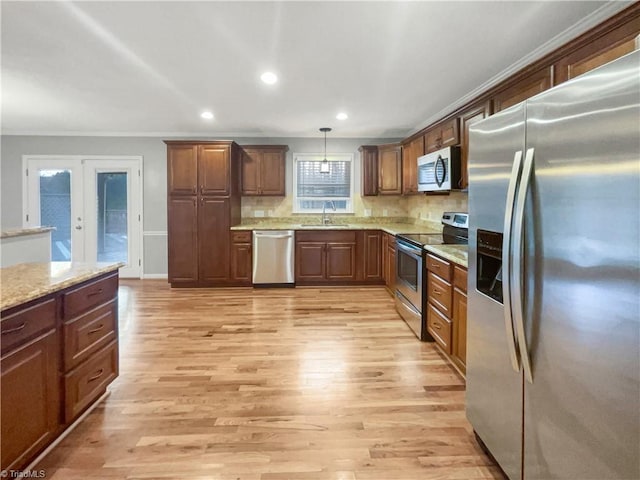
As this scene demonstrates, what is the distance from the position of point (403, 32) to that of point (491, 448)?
2476 mm

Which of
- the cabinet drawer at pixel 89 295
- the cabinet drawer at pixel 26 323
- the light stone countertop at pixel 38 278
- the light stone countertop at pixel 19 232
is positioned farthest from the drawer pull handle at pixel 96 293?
the light stone countertop at pixel 19 232

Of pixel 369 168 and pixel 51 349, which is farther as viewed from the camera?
pixel 369 168

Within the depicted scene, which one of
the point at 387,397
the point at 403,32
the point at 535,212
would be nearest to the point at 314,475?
the point at 387,397

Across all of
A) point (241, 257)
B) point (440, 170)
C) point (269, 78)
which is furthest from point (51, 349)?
point (241, 257)

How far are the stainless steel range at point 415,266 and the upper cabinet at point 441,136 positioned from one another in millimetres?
745

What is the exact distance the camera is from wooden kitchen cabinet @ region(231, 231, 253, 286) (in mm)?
5336

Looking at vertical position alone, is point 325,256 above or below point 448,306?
above

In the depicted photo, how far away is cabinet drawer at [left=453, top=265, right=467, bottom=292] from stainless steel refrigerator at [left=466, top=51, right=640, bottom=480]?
74cm

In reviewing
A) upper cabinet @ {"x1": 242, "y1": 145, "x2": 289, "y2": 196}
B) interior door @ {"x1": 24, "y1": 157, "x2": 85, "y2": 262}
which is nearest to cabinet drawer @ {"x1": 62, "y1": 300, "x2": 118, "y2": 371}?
upper cabinet @ {"x1": 242, "y1": 145, "x2": 289, "y2": 196}

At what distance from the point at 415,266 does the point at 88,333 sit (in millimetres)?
2639

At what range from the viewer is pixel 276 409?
2.16m

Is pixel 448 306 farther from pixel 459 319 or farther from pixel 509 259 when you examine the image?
pixel 509 259

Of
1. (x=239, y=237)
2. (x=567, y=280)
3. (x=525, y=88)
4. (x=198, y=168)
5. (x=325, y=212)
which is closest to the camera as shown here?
(x=567, y=280)

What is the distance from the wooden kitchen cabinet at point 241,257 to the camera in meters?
5.34
